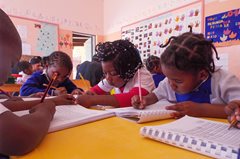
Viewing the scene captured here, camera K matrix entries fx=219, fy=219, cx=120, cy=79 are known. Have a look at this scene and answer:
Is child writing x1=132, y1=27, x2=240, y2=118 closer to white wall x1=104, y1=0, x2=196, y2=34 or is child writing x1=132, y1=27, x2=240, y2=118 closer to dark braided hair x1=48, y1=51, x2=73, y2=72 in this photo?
dark braided hair x1=48, y1=51, x2=73, y2=72

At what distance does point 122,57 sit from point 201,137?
2.39ft

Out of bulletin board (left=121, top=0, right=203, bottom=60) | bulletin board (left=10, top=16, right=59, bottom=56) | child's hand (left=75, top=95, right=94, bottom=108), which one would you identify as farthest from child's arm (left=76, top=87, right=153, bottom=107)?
bulletin board (left=10, top=16, right=59, bottom=56)

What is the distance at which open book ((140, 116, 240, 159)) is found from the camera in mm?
319

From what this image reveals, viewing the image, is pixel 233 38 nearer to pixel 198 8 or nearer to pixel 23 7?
pixel 198 8

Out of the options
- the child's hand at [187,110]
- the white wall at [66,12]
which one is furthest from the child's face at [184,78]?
the white wall at [66,12]

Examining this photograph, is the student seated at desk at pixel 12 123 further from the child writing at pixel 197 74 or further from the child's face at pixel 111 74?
the child's face at pixel 111 74

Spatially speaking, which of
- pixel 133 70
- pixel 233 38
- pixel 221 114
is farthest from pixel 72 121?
pixel 233 38

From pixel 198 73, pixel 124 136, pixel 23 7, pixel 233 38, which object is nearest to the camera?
pixel 124 136

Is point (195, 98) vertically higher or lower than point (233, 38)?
lower

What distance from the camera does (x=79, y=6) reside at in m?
2.91

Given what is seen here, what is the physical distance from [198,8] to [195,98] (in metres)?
1.33

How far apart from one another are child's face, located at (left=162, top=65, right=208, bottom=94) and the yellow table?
0.91ft

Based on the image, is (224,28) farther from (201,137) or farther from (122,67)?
(201,137)

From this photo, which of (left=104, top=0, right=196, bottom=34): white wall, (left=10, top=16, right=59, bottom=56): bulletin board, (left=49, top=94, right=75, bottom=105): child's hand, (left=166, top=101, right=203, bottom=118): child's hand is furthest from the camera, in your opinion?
(left=10, top=16, right=59, bottom=56): bulletin board
